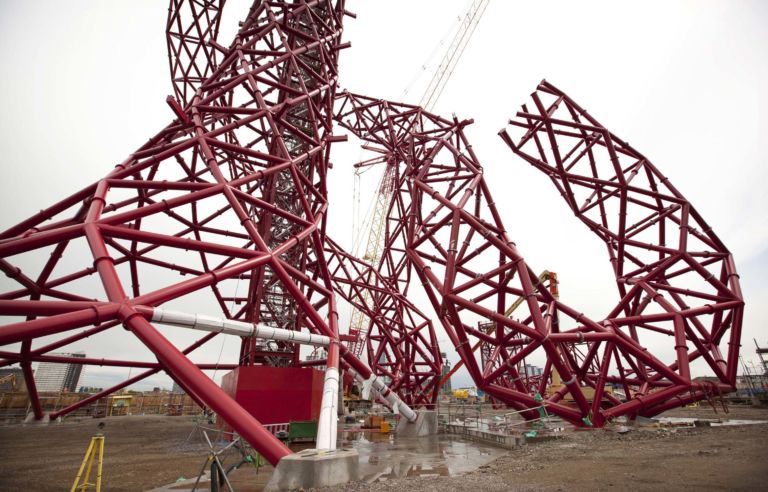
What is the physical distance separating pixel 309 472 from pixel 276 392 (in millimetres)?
8332

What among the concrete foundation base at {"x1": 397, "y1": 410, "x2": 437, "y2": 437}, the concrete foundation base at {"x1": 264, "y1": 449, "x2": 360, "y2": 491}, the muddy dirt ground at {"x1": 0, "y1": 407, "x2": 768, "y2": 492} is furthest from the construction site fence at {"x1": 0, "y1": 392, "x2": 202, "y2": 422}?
the concrete foundation base at {"x1": 264, "y1": 449, "x2": 360, "y2": 491}

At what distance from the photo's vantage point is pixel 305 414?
14.0 metres

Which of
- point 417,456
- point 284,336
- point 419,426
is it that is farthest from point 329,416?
point 419,426

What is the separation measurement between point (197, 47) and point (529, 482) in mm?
19226

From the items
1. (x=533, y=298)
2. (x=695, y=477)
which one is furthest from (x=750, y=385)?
(x=695, y=477)

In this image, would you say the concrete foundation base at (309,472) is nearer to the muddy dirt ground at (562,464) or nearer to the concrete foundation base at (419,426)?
the muddy dirt ground at (562,464)

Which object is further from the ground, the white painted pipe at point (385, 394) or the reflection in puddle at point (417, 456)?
the white painted pipe at point (385, 394)

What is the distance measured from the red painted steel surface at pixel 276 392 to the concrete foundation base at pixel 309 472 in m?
7.56

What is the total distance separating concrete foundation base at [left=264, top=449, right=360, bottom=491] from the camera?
227 inches

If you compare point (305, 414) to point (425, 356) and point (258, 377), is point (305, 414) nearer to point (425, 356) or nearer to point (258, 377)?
point (258, 377)

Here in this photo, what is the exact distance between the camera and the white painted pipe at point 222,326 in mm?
7047

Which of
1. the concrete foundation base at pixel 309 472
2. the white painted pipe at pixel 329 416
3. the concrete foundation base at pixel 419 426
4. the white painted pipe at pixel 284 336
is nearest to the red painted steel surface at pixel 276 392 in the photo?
the concrete foundation base at pixel 419 426

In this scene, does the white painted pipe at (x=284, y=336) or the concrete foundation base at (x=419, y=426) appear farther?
the concrete foundation base at (x=419, y=426)

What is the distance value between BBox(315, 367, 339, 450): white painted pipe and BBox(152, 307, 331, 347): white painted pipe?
1236 millimetres
